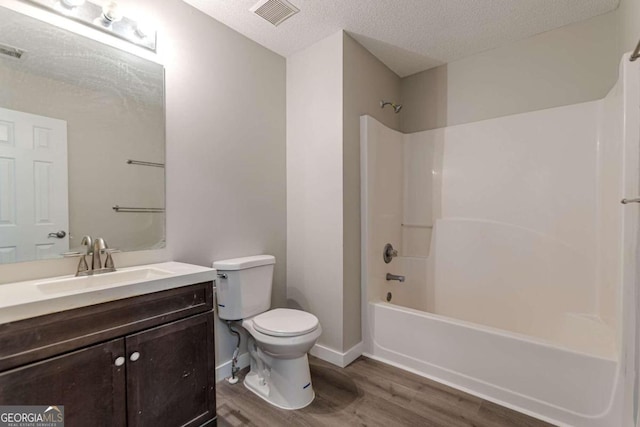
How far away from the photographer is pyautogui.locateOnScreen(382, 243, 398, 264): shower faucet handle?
8.18ft

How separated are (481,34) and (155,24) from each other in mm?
2240

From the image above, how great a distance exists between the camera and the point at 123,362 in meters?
1.14

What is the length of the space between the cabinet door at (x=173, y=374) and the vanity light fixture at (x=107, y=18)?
151 cm

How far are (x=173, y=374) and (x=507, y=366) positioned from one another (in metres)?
1.80

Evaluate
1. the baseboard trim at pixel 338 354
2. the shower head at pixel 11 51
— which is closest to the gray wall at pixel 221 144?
the baseboard trim at pixel 338 354

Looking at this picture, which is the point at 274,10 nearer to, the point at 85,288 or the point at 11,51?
the point at 11,51

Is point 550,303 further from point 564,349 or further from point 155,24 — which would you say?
point 155,24

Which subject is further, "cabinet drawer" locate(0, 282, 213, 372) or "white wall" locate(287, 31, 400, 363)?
"white wall" locate(287, 31, 400, 363)

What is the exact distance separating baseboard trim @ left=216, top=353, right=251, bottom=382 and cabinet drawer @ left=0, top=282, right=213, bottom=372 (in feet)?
2.48

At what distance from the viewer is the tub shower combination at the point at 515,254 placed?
145cm

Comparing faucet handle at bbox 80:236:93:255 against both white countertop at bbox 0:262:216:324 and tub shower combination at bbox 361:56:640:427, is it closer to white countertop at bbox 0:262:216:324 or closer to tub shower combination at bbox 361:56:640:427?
white countertop at bbox 0:262:216:324

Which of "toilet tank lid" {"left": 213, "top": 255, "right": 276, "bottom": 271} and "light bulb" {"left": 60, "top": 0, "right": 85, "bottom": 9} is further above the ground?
"light bulb" {"left": 60, "top": 0, "right": 85, "bottom": 9}

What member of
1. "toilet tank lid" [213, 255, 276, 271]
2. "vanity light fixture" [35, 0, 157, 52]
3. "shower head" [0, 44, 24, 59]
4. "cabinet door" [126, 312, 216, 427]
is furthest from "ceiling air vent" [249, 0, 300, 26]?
"cabinet door" [126, 312, 216, 427]

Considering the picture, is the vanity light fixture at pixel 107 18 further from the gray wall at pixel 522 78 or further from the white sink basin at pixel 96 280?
the gray wall at pixel 522 78
